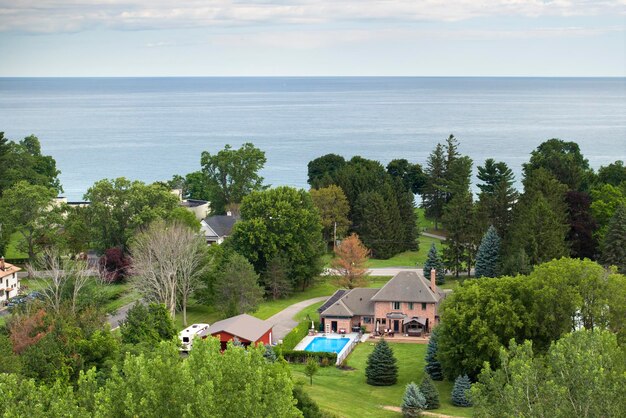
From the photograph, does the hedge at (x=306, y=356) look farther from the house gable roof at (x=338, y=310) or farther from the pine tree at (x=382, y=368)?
the house gable roof at (x=338, y=310)

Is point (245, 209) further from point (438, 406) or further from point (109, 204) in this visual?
point (438, 406)

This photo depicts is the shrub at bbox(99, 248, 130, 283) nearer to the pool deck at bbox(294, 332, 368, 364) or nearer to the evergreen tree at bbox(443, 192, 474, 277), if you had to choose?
the pool deck at bbox(294, 332, 368, 364)

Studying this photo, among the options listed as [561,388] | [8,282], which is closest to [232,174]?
[8,282]

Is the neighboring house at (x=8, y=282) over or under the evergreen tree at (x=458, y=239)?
under

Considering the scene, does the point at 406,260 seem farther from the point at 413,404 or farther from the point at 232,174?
the point at 413,404

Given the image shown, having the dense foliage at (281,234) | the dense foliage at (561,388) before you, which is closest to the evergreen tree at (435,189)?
the dense foliage at (281,234)

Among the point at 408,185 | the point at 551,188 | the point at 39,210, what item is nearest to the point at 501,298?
the point at 551,188
